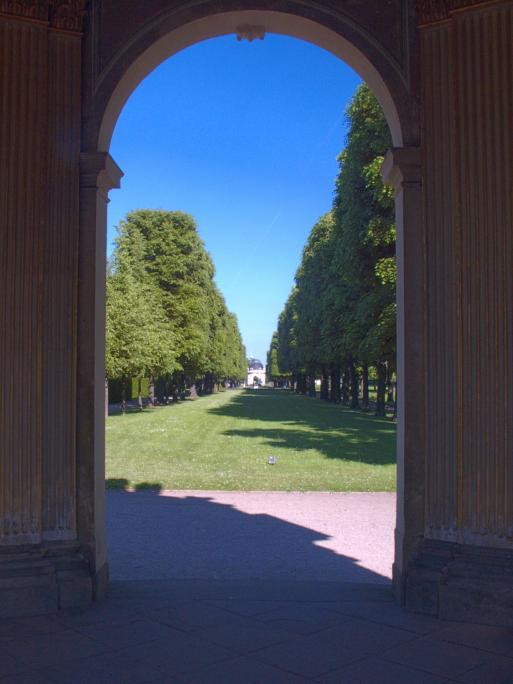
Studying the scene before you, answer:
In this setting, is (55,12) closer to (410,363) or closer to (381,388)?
(410,363)

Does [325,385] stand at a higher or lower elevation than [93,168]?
lower

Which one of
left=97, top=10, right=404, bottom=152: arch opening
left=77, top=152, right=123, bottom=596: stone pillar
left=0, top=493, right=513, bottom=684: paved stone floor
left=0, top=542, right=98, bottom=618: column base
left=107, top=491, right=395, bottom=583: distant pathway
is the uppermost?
left=97, top=10, right=404, bottom=152: arch opening

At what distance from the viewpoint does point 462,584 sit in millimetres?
5113

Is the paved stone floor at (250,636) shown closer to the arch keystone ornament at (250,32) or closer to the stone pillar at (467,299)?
the stone pillar at (467,299)

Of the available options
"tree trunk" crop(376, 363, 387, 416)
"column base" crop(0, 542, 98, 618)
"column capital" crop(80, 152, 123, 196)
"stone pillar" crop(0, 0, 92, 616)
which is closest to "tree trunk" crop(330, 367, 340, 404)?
"tree trunk" crop(376, 363, 387, 416)

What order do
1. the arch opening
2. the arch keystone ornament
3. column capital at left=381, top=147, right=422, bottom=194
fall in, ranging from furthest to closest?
the arch keystone ornament < the arch opening < column capital at left=381, top=147, right=422, bottom=194

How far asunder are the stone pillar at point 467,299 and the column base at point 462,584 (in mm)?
10

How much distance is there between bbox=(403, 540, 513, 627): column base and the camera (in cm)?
500

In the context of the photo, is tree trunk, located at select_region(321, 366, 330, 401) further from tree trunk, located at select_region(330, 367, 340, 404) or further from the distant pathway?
the distant pathway

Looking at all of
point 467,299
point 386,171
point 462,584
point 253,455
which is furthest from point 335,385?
point 462,584

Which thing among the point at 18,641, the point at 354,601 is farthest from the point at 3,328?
the point at 354,601

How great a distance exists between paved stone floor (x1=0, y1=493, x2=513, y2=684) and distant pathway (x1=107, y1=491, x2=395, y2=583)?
0.26ft

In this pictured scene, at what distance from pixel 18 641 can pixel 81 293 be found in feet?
9.39

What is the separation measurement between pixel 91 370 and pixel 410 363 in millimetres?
2882
